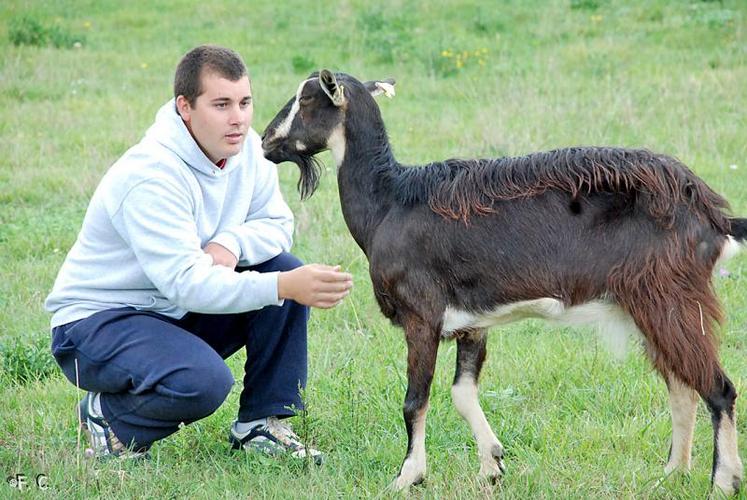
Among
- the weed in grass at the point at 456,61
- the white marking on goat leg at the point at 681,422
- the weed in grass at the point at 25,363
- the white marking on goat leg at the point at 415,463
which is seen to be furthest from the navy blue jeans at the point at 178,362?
the weed in grass at the point at 456,61

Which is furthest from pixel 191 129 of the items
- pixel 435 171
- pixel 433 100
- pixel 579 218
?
pixel 433 100

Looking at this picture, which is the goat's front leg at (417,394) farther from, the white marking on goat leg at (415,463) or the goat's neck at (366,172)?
the goat's neck at (366,172)

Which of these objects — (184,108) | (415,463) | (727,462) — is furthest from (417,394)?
(184,108)

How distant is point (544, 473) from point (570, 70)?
7.87 m

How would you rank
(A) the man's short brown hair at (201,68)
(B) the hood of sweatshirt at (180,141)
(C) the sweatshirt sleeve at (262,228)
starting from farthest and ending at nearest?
(C) the sweatshirt sleeve at (262,228) < (B) the hood of sweatshirt at (180,141) < (A) the man's short brown hair at (201,68)

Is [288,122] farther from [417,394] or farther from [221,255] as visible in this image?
[417,394]

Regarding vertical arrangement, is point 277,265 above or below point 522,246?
below

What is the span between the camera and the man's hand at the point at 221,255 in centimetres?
449

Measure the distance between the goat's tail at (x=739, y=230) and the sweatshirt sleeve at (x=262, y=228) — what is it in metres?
1.87

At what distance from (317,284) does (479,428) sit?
0.94m

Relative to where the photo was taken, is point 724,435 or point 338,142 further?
point 338,142

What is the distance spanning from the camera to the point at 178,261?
13.8ft

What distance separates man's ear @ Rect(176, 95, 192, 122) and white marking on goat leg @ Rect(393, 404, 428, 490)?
1502 millimetres

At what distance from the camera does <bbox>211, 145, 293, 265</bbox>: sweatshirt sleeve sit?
15.1 feet
